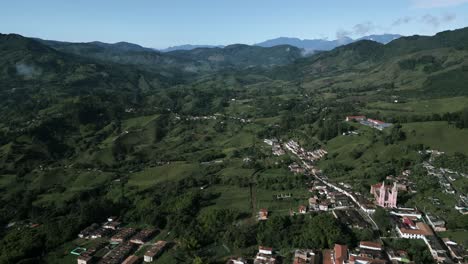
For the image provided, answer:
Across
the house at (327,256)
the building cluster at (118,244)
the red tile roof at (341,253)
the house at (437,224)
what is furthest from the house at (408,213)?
the building cluster at (118,244)

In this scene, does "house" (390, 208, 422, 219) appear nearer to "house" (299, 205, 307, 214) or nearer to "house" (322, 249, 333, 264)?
"house" (299, 205, 307, 214)

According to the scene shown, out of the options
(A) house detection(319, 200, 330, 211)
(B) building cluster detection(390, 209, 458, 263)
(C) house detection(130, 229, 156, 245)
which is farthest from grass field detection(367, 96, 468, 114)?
(C) house detection(130, 229, 156, 245)

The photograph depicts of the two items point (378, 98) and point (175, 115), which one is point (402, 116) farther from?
point (175, 115)

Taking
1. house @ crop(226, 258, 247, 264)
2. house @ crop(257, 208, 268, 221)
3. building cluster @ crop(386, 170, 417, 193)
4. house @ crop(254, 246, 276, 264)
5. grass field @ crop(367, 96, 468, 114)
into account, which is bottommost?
house @ crop(226, 258, 247, 264)

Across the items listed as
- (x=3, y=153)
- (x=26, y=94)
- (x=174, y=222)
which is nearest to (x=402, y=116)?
(x=174, y=222)

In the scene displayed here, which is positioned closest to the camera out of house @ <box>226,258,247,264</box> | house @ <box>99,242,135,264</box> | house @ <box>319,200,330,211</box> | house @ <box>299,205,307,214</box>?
house @ <box>226,258,247,264</box>

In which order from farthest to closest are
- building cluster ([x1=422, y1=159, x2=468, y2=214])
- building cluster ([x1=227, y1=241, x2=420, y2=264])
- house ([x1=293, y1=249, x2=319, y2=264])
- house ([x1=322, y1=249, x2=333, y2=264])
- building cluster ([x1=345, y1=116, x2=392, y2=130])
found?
building cluster ([x1=345, y1=116, x2=392, y2=130]) < building cluster ([x1=422, y1=159, x2=468, y2=214]) < house ([x1=322, y1=249, x2=333, y2=264]) < house ([x1=293, y1=249, x2=319, y2=264]) < building cluster ([x1=227, y1=241, x2=420, y2=264])

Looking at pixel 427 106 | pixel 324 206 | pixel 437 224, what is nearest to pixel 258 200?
pixel 324 206

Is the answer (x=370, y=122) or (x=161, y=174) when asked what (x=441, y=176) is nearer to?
(x=370, y=122)
